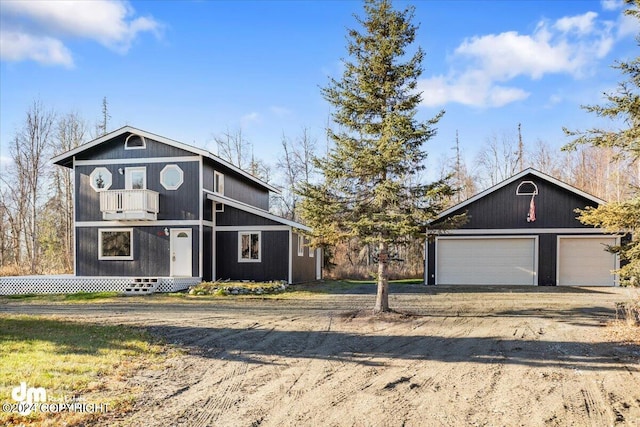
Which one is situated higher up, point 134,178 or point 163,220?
point 134,178

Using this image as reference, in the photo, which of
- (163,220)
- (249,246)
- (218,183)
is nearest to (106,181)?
(163,220)

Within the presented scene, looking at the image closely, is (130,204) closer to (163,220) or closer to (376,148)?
(163,220)

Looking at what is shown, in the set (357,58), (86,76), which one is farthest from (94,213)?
(357,58)

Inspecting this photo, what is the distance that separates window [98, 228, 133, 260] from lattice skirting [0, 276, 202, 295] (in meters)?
1.10

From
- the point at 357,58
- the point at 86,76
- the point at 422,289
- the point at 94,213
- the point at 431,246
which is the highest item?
the point at 86,76

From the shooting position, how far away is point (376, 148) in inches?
418

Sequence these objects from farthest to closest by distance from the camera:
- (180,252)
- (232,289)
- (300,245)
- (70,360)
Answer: (300,245) → (180,252) → (232,289) → (70,360)

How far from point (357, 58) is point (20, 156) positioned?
2974 cm

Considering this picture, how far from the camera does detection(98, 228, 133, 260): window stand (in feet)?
62.9

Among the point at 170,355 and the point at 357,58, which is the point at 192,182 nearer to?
the point at 357,58

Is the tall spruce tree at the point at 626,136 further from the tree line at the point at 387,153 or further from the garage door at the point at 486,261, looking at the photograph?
the garage door at the point at 486,261

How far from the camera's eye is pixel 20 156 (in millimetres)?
31375

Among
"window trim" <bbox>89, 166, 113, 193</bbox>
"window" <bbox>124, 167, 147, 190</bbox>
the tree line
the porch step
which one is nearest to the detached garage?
the tree line

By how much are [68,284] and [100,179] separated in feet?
14.8
